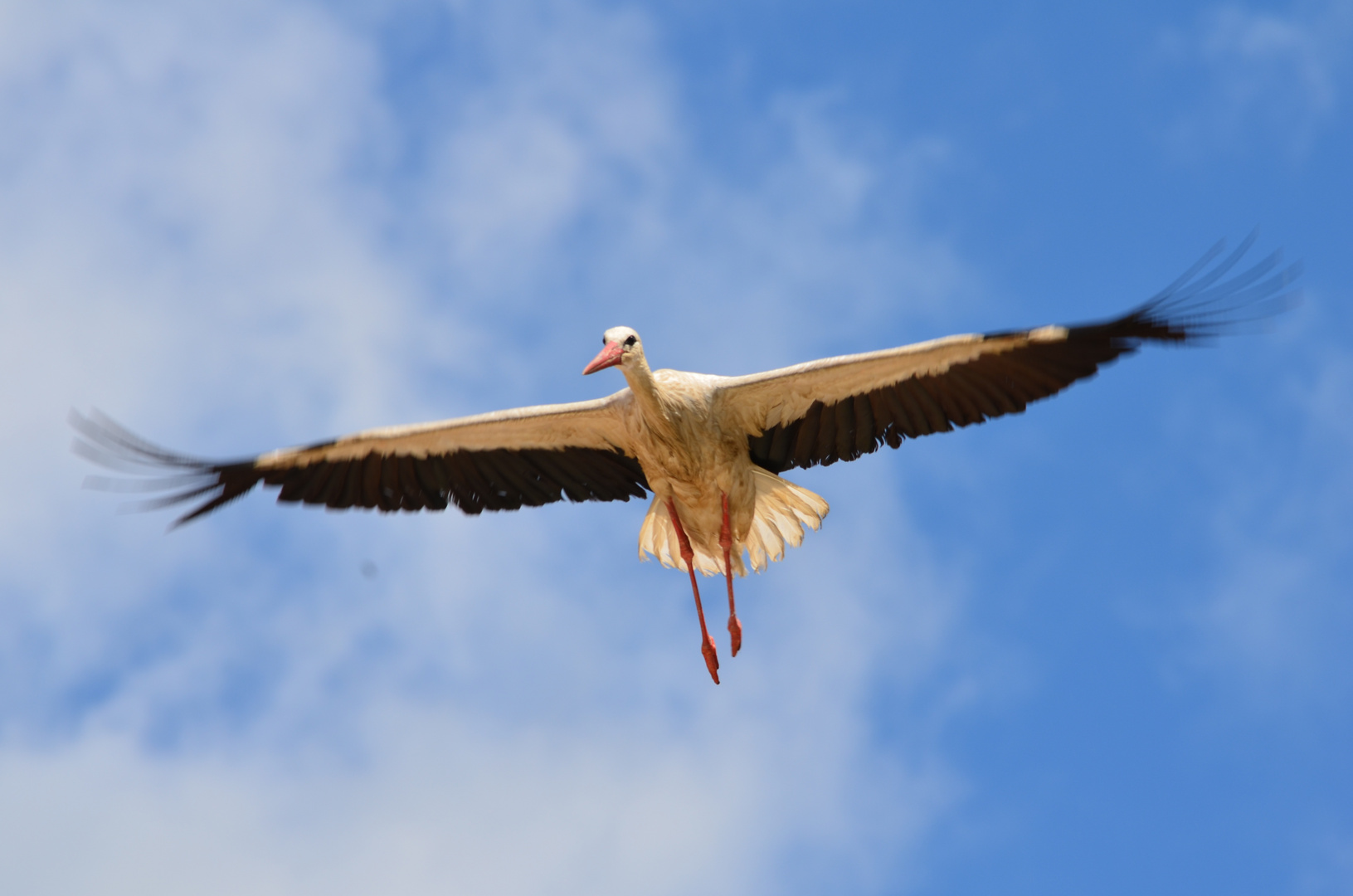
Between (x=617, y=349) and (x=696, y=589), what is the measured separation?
1.71 m

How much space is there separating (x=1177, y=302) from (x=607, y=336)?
3.09 m

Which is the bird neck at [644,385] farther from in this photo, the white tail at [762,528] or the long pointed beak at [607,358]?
the white tail at [762,528]

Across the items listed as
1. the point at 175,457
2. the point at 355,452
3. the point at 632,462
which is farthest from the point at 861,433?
the point at 175,457

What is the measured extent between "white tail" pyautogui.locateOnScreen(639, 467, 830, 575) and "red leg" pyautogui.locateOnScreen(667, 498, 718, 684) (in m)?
0.06

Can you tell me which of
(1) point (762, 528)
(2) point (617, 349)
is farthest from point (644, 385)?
(1) point (762, 528)

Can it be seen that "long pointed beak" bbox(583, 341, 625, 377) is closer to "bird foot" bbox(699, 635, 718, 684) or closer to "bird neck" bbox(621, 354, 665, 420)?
"bird neck" bbox(621, 354, 665, 420)

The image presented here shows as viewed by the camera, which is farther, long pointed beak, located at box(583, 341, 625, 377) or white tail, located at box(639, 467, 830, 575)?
white tail, located at box(639, 467, 830, 575)

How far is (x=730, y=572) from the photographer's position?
9281mm

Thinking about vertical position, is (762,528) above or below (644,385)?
below

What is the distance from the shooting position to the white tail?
9.26 meters

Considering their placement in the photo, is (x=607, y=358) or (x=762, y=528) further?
(x=762, y=528)

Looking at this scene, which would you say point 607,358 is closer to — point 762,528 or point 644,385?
point 644,385

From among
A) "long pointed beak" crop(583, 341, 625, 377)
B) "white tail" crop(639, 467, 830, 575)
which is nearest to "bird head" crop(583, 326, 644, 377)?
"long pointed beak" crop(583, 341, 625, 377)

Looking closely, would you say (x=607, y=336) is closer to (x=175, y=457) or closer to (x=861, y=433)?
(x=861, y=433)
